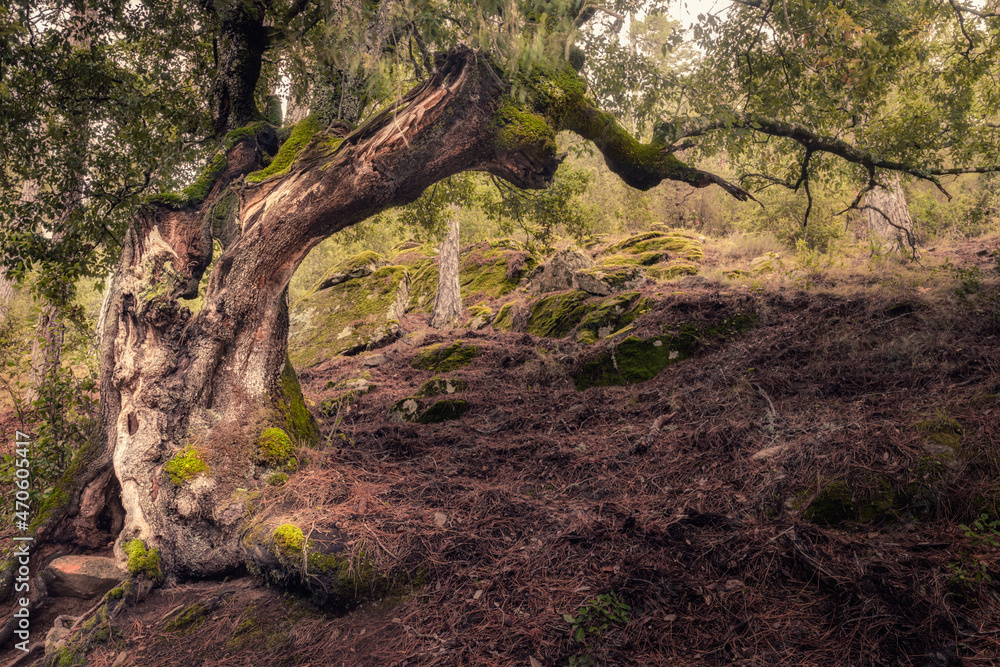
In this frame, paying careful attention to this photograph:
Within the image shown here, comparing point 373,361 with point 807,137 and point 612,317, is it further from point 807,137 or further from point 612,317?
point 807,137

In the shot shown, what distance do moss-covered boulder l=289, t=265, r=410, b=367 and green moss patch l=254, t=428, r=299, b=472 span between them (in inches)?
253

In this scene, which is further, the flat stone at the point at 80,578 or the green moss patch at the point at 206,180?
the green moss patch at the point at 206,180

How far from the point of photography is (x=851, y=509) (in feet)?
9.95

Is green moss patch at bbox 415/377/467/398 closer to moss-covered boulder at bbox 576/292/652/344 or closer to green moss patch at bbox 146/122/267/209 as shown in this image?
moss-covered boulder at bbox 576/292/652/344

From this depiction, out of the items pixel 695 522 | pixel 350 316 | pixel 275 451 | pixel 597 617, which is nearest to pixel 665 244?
pixel 350 316

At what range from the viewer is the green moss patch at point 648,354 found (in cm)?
659

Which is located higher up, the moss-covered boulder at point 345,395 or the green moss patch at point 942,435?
the moss-covered boulder at point 345,395

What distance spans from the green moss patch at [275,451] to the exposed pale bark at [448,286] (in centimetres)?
785

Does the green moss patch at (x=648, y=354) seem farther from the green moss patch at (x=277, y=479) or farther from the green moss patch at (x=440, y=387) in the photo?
the green moss patch at (x=277, y=479)

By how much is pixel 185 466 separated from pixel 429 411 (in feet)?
9.53

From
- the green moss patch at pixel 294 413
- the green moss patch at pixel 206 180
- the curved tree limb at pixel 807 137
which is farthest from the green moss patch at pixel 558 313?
the green moss patch at pixel 206 180

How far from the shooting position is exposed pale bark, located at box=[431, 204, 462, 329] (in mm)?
12805

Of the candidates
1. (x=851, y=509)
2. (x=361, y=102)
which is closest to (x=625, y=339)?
(x=851, y=509)

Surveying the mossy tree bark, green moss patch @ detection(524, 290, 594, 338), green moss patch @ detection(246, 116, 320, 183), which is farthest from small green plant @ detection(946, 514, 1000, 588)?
green moss patch @ detection(524, 290, 594, 338)
